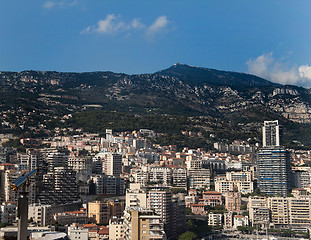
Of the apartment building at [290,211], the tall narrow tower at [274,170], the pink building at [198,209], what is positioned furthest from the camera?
the tall narrow tower at [274,170]

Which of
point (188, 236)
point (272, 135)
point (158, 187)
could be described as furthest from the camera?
point (272, 135)

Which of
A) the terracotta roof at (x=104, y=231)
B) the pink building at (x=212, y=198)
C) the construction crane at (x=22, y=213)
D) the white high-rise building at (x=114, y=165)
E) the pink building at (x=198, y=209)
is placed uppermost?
the white high-rise building at (x=114, y=165)

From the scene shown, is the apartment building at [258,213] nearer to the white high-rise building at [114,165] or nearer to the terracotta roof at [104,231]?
the terracotta roof at [104,231]

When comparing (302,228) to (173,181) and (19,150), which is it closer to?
(173,181)

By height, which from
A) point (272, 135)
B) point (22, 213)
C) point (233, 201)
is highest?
point (272, 135)

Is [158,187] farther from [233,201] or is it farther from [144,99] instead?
[144,99]

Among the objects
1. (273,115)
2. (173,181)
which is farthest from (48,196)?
(273,115)

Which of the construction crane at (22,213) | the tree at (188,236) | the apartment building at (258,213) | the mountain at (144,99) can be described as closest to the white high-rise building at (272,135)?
the apartment building at (258,213)

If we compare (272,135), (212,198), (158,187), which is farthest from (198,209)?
(272,135)

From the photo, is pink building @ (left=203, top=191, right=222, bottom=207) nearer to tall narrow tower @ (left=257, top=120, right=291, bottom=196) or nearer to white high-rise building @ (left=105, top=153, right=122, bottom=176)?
tall narrow tower @ (left=257, top=120, right=291, bottom=196)
